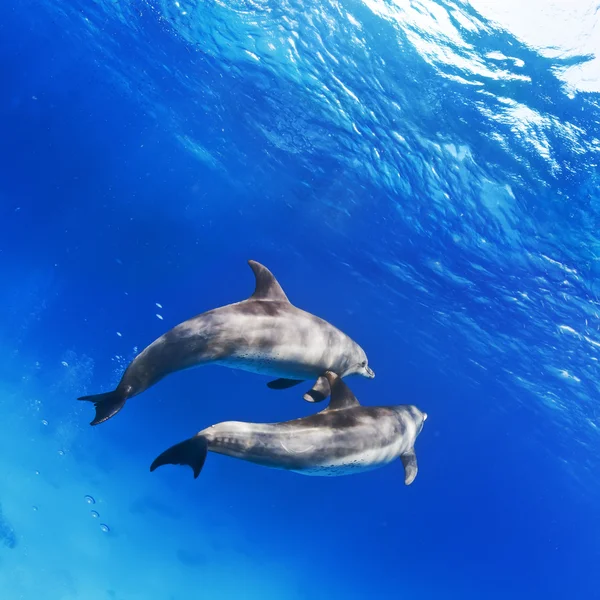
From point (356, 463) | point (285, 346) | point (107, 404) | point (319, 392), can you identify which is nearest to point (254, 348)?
point (285, 346)

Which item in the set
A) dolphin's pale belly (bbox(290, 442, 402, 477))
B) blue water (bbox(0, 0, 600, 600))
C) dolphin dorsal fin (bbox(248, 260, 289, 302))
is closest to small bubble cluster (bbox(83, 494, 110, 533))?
blue water (bbox(0, 0, 600, 600))

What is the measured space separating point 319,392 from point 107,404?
2.17 m

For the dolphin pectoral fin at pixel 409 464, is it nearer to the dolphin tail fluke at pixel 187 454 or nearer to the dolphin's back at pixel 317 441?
the dolphin's back at pixel 317 441

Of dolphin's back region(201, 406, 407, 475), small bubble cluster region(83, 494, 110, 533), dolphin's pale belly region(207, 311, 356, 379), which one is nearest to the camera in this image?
dolphin's back region(201, 406, 407, 475)

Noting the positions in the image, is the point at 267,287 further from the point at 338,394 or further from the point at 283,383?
the point at 338,394

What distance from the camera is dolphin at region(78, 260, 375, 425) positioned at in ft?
15.3

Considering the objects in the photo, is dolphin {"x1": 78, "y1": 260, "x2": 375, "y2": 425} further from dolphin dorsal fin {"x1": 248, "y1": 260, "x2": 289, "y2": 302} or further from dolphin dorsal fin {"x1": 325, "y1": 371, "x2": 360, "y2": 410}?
dolphin dorsal fin {"x1": 325, "y1": 371, "x2": 360, "y2": 410}

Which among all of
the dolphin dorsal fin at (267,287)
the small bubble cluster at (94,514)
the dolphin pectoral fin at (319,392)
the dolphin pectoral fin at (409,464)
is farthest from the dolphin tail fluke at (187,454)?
the small bubble cluster at (94,514)

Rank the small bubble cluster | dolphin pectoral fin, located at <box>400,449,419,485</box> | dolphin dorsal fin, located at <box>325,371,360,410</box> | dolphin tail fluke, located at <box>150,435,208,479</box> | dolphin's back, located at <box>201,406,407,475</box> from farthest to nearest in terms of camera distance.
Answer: the small bubble cluster
dolphin pectoral fin, located at <box>400,449,419,485</box>
dolphin dorsal fin, located at <box>325,371,360,410</box>
dolphin's back, located at <box>201,406,407,475</box>
dolphin tail fluke, located at <box>150,435,208,479</box>

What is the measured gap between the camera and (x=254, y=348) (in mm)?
5191

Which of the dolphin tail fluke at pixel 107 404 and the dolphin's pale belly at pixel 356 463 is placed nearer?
the dolphin tail fluke at pixel 107 404

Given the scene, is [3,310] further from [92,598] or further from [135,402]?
[92,598]

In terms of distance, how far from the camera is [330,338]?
5.94 metres

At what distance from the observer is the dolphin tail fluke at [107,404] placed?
4477 mm
